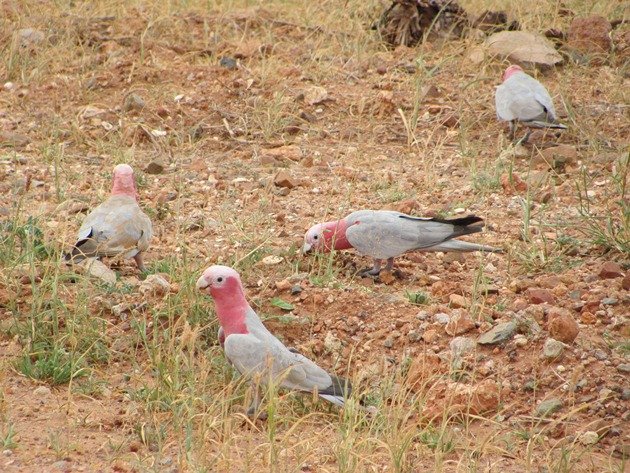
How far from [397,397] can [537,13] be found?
237 inches

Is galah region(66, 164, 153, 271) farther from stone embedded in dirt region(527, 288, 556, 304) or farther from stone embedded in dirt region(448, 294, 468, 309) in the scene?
stone embedded in dirt region(527, 288, 556, 304)

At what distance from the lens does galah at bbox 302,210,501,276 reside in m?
5.14

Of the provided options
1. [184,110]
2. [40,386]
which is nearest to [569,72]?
[184,110]

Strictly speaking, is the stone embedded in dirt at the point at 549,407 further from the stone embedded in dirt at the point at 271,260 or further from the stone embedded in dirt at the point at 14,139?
the stone embedded in dirt at the point at 14,139

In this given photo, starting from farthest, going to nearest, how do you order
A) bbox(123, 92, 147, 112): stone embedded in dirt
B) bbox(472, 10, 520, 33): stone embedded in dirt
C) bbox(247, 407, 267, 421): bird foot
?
bbox(472, 10, 520, 33): stone embedded in dirt, bbox(123, 92, 147, 112): stone embedded in dirt, bbox(247, 407, 267, 421): bird foot

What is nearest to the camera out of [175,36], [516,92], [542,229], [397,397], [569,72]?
[397,397]

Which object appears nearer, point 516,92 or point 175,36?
point 516,92

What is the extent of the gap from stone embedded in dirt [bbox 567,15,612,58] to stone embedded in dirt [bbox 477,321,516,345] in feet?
14.7

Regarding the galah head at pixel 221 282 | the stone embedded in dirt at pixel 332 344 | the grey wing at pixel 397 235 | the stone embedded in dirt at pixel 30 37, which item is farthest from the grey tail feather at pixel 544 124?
the stone embedded in dirt at pixel 30 37

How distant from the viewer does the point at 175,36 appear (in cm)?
869

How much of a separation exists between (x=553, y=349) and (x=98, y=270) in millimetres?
2240

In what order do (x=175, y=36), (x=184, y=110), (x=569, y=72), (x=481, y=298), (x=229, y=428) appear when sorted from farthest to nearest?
(x=175, y=36) → (x=569, y=72) → (x=184, y=110) → (x=481, y=298) → (x=229, y=428)

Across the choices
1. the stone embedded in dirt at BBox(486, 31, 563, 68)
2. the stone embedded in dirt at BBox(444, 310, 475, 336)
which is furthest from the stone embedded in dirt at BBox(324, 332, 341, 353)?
the stone embedded in dirt at BBox(486, 31, 563, 68)

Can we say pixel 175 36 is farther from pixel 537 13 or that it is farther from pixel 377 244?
pixel 377 244
